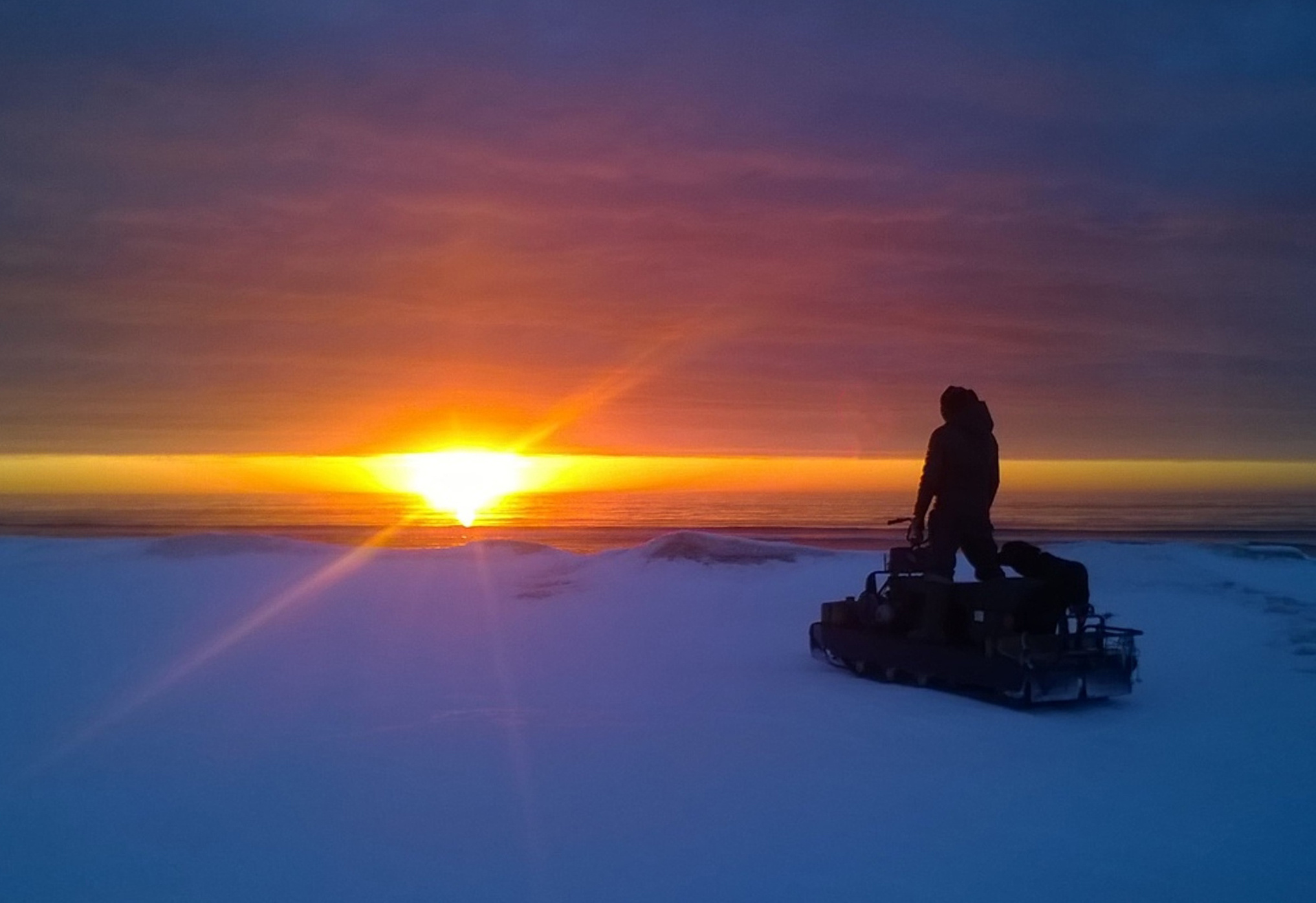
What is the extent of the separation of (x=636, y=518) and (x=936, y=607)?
112ft

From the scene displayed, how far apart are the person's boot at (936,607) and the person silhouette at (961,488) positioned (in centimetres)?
13

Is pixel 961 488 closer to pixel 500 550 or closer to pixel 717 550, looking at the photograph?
pixel 717 550

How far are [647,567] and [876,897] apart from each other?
462 inches

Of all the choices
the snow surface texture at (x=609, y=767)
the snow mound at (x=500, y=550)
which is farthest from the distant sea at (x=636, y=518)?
the snow surface texture at (x=609, y=767)

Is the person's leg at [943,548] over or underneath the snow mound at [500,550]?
over

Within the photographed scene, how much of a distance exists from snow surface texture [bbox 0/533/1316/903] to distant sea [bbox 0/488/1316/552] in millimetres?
17386

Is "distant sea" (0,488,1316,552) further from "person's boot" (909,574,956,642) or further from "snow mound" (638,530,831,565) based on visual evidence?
"person's boot" (909,574,956,642)

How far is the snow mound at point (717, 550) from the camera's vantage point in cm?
1752

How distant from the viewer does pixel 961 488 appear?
886 centimetres

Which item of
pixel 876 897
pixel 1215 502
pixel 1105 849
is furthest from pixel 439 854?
pixel 1215 502

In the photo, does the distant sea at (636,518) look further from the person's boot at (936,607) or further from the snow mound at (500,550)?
the person's boot at (936,607)

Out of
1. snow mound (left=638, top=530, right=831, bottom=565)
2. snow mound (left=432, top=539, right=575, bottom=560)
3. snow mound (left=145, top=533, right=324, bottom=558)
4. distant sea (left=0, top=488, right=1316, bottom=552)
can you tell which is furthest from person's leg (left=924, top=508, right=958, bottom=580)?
distant sea (left=0, top=488, right=1316, bottom=552)

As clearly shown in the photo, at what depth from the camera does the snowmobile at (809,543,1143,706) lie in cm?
795

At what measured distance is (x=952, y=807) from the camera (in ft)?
19.0
